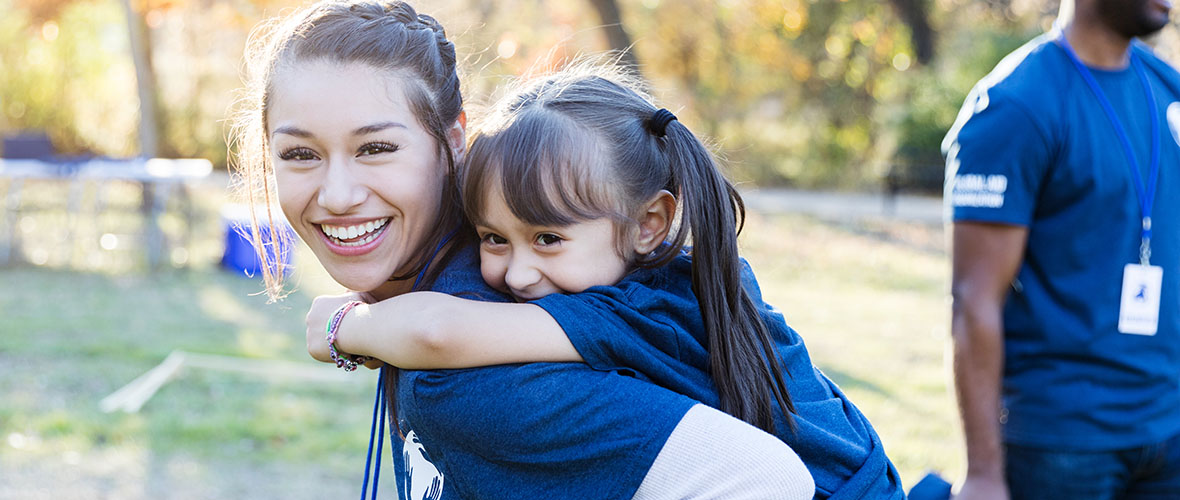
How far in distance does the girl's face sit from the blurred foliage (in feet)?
47.8

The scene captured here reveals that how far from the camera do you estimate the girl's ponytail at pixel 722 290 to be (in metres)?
1.50

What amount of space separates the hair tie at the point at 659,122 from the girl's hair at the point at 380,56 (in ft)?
1.06

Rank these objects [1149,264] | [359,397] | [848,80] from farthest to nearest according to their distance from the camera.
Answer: [848,80], [359,397], [1149,264]

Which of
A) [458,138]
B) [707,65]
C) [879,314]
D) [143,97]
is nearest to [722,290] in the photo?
[458,138]

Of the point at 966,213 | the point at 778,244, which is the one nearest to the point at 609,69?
the point at 966,213

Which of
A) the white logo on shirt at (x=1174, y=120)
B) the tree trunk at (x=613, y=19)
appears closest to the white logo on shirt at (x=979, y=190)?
the white logo on shirt at (x=1174, y=120)

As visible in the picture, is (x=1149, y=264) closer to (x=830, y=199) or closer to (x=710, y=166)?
(x=710, y=166)

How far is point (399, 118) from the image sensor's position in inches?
63.6

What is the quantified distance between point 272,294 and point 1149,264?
198 cm

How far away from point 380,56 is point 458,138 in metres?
0.22

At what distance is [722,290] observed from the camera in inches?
61.4

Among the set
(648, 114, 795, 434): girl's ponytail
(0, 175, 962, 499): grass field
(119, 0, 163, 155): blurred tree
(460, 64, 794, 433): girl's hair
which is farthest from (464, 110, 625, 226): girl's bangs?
(119, 0, 163, 155): blurred tree

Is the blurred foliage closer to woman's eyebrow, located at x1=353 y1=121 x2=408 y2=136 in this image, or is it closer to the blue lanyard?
the blue lanyard

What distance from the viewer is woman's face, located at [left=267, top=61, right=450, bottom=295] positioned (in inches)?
62.5
